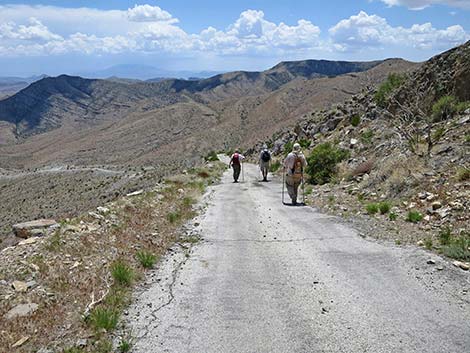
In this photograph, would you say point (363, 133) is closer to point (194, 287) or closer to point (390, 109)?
point (390, 109)

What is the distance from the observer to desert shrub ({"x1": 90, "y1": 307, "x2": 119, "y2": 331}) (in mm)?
5051

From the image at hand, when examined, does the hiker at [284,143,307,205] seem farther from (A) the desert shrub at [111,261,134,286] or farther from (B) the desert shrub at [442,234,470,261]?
(A) the desert shrub at [111,261,134,286]

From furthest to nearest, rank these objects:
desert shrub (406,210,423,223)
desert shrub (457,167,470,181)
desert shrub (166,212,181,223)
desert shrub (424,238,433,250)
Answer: desert shrub (166,212,181,223)
desert shrub (457,167,470,181)
desert shrub (406,210,423,223)
desert shrub (424,238,433,250)

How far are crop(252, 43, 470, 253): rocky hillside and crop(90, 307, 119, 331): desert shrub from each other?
5270mm

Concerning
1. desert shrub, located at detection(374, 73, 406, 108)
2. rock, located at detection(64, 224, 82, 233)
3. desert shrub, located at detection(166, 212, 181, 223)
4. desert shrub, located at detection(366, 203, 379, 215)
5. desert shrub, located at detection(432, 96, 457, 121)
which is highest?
desert shrub, located at detection(374, 73, 406, 108)

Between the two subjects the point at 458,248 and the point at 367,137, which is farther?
the point at 367,137

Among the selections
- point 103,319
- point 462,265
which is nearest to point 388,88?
point 462,265

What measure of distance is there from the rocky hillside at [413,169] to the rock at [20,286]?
252 inches

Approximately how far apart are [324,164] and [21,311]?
14529 millimetres

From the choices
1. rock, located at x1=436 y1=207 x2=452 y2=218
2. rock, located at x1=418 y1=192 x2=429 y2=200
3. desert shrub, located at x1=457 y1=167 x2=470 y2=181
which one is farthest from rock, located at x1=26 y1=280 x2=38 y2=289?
desert shrub, located at x1=457 y1=167 x2=470 y2=181

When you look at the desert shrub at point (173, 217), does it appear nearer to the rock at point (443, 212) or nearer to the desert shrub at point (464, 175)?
the rock at point (443, 212)

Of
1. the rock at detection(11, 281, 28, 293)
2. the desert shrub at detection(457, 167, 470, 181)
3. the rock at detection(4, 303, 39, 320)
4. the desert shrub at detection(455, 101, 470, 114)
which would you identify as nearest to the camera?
the rock at detection(4, 303, 39, 320)

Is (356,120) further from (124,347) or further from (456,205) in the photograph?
(124,347)

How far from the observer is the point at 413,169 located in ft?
39.3
